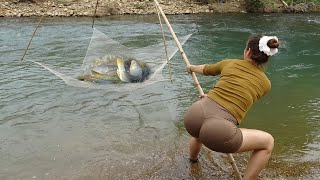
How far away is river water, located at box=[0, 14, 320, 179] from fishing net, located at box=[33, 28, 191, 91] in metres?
0.36

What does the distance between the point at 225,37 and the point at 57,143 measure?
25.6ft

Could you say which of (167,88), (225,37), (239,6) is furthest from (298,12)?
(167,88)

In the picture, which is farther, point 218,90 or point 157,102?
point 157,102

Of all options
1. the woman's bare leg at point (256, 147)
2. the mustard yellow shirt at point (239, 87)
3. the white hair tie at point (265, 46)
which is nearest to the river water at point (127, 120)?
the woman's bare leg at point (256, 147)

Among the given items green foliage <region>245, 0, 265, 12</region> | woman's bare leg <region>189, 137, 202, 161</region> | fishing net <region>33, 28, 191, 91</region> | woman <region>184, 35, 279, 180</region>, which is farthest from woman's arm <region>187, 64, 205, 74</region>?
green foliage <region>245, 0, 265, 12</region>

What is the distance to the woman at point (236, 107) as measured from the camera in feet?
9.54

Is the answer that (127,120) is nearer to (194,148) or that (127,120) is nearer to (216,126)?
(194,148)

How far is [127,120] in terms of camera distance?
512cm

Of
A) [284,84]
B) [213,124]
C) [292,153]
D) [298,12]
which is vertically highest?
[213,124]

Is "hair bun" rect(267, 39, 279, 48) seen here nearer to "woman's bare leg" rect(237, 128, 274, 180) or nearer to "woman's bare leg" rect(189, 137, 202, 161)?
"woman's bare leg" rect(237, 128, 274, 180)

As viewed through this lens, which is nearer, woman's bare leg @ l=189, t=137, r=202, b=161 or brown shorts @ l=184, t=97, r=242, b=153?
brown shorts @ l=184, t=97, r=242, b=153

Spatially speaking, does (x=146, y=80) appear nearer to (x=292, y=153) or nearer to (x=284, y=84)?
(x=292, y=153)

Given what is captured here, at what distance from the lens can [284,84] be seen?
22.8 ft

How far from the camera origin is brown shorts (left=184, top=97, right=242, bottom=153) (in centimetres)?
290
